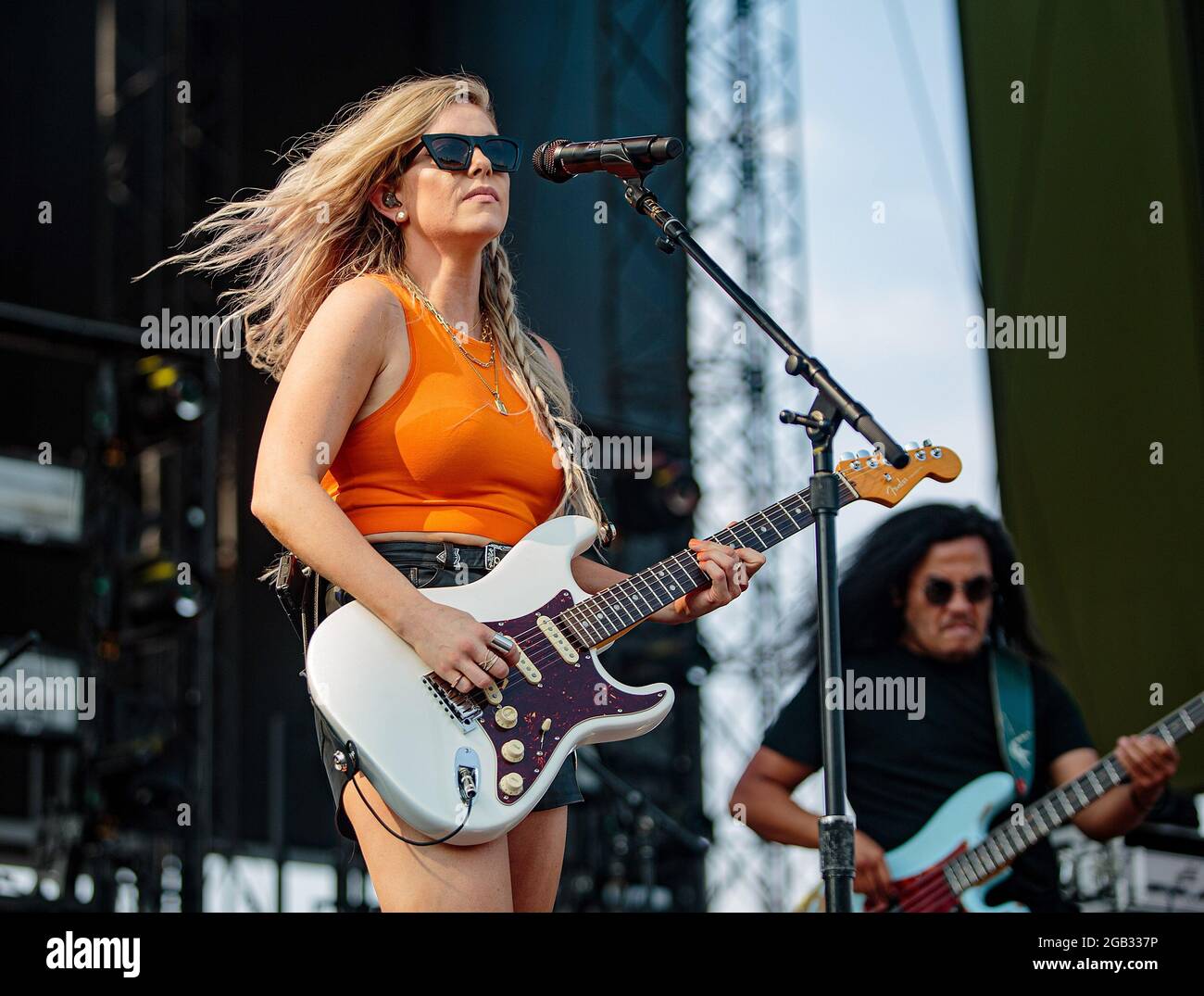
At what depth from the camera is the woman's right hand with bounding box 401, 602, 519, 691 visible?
2.22 metres

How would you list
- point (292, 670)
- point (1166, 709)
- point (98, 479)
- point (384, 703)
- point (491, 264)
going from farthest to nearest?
point (292, 670)
point (98, 479)
point (1166, 709)
point (491, 264)
point (384, 703)

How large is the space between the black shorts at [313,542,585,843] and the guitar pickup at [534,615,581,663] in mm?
141

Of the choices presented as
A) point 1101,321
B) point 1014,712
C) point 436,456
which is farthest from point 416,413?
point 1101,321

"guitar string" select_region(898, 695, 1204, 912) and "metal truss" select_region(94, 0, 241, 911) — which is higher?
"metal truss" select_region(94, 0, 241, 911)

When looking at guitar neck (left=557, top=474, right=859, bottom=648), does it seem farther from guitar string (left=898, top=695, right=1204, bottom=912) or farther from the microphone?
guitar string (left=898, top=695, right=1204, bottom=912)

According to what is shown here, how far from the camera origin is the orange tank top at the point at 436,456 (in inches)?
93.4

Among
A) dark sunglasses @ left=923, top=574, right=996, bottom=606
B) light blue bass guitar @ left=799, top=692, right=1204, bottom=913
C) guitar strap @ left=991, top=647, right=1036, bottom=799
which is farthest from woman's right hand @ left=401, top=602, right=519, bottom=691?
dark sunglasses @ left=923, top=574, right=996, bottom=606

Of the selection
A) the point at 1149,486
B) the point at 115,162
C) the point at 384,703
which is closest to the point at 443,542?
the point at 384,703

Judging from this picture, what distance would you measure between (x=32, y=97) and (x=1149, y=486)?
5176mm

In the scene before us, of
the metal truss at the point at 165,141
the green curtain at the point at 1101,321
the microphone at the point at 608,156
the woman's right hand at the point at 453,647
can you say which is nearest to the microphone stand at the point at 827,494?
the microphone at the point at 608,156

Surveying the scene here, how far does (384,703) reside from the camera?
2215 mm

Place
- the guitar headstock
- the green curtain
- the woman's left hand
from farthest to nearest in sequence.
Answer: the green curtain < the guitar headstock < the woman's left hand

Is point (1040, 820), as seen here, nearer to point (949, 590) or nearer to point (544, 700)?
point (949, 590)

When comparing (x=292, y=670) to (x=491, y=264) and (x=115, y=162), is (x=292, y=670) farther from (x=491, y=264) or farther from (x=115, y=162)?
(x=491, y=264)
